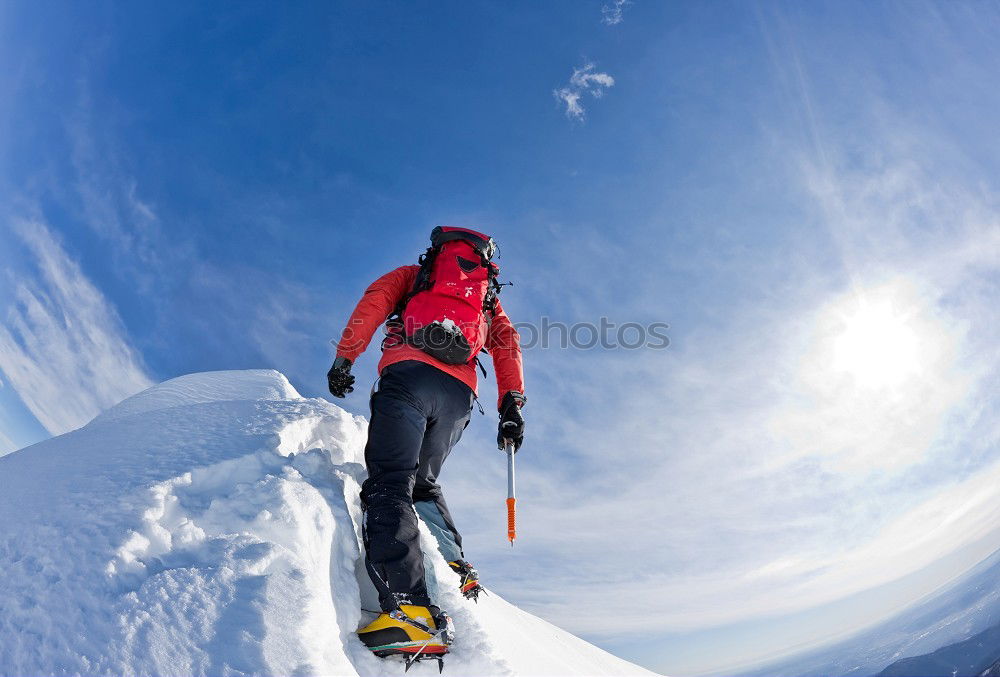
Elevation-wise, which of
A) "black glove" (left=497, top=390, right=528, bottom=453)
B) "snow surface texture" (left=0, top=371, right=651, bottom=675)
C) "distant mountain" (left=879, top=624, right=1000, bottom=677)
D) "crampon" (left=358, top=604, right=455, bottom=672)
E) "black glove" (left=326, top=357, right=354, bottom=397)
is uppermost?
"black glove" (left=326, top=357, right=354, bottom=397)

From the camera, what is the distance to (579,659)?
543 centimetres

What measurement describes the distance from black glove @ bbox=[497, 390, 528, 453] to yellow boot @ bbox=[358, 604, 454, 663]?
2095 millimetres

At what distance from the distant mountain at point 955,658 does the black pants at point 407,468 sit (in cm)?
21661

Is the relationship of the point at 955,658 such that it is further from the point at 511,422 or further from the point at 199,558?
the point at 199,558

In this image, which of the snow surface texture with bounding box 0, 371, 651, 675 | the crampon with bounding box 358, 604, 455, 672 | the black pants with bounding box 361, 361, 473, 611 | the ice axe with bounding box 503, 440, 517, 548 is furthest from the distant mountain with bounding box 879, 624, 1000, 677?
the snow surface texture with bounding box 0, 371, 651, 675

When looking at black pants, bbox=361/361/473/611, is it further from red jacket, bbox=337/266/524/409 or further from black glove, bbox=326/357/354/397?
black glove, bbox=326/357/354/397

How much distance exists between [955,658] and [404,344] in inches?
10111

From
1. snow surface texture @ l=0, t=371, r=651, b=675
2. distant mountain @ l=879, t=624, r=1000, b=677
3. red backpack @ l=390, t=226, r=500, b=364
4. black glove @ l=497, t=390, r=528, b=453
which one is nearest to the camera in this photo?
snow surface texture @ l=0, t=371, r=651, b=675

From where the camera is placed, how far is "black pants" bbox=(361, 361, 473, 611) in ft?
10.6

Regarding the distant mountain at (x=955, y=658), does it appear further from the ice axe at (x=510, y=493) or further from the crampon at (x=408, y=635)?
the crampon at (x=408, y=635)

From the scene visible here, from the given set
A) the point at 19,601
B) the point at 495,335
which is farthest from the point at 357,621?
the point at 495,335

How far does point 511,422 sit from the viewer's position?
16.4ft

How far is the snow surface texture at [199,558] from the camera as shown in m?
2.24

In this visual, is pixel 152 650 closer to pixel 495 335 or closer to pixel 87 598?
pixel 87 598
